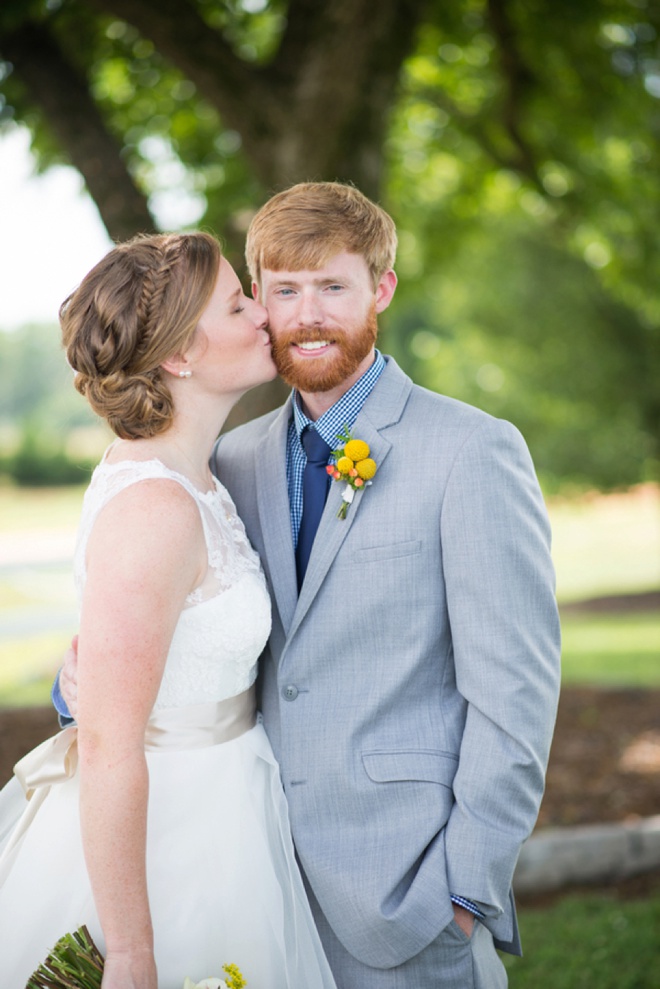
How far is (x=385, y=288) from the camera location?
9.89 ft

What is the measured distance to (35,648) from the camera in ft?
45.6

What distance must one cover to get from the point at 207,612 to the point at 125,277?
0.88 m

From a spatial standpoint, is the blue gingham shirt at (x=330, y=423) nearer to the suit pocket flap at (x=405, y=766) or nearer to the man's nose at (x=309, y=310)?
the man's nose at (x=309, y=310)

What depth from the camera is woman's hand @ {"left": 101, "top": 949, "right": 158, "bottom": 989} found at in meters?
2.22

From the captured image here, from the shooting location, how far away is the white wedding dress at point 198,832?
2.43 meters

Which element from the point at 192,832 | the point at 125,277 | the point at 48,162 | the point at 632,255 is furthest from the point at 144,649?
the point at 632,255

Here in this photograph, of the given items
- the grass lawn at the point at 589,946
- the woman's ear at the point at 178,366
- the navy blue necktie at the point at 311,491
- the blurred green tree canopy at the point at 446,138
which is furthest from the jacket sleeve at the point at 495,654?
the blurred green tree canopy at the point at 446,138

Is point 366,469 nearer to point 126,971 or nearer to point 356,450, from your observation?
point 356,450

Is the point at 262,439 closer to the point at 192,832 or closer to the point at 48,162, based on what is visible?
the point at 192,832

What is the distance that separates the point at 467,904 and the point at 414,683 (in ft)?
1.84

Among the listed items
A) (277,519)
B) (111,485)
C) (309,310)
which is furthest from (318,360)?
A: (111,485)

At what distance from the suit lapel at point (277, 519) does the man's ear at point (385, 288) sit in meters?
0.46

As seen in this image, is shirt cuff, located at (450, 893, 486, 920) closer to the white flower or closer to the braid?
the white flower

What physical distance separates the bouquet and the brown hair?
72.0 inches
